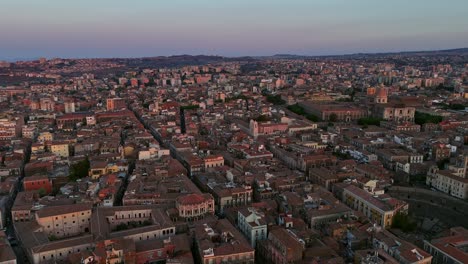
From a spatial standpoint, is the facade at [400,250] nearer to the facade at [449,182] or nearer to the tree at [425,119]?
the facade at [449,182]

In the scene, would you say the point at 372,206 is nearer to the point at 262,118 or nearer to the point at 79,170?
the point at 79,170

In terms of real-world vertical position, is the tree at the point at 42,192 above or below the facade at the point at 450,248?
above

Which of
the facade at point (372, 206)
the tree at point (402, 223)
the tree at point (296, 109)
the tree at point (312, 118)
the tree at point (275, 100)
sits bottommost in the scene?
the tree at point (402, 223)

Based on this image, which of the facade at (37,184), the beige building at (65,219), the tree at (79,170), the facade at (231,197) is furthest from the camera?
the tree at (79,170)

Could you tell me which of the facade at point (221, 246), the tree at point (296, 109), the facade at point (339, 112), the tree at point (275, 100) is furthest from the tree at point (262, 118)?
the facade at point (221, 246)

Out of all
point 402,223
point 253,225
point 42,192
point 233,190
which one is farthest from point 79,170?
point 402,223

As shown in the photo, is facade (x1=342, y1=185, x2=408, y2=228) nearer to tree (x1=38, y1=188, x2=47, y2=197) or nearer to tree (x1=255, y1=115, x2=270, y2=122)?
tree (x1=38, y1=188, x2=47, y2=197)

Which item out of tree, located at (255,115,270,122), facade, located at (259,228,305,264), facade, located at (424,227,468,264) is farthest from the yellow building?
facade, located at (424,227,468,264)

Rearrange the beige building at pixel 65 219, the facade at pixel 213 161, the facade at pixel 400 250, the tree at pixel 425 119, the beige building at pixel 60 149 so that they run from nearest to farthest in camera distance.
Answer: the facade at pixel 400 250 → the beige building at pixel 65 219 → the facade at pixel 213 161 → the beige building at pixel 60 149 → the tree at pixel 425 119

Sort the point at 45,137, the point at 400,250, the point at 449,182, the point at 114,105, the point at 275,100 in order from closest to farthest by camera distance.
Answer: the point at 400,250
the point at 449,182
the point at 45,137
the point at 114,105
the point at 275,100
